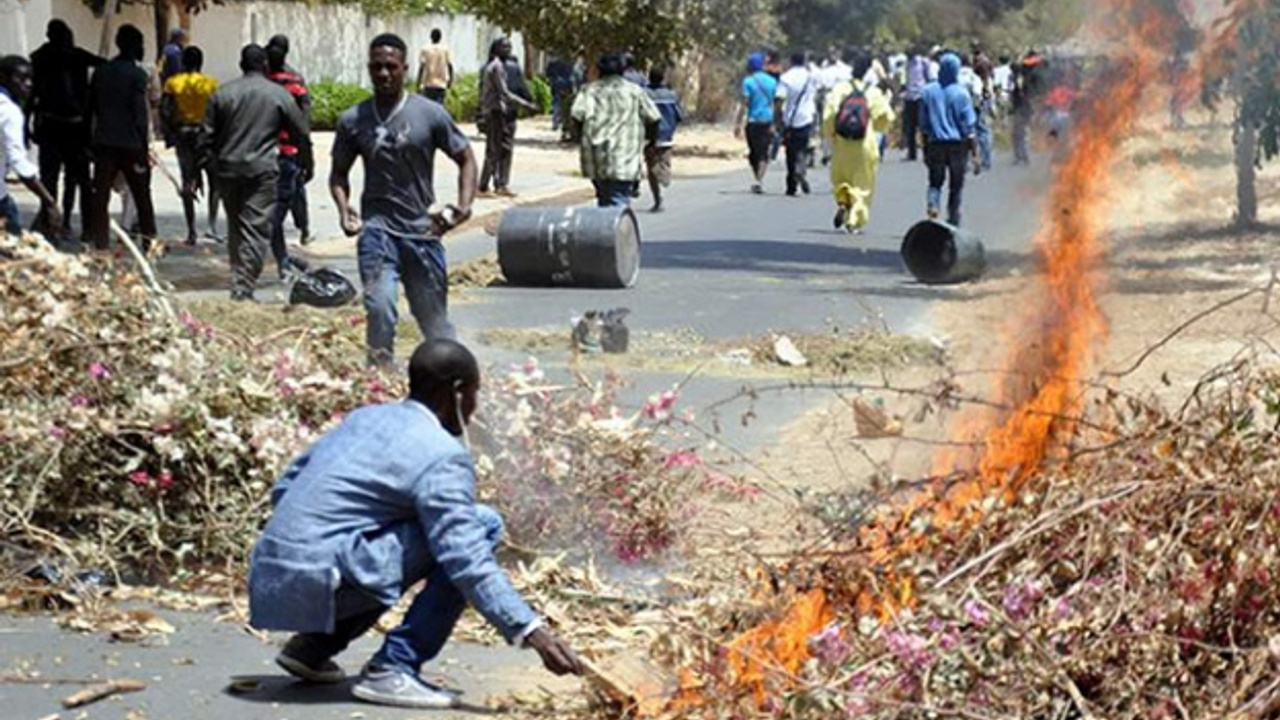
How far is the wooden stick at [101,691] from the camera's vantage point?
253 inches

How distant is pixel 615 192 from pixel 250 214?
3924 mm

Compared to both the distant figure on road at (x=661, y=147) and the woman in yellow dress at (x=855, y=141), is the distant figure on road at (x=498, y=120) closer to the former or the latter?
the distant figure on road at (x=661, y=147)

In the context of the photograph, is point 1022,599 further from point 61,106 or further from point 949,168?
point 949,168

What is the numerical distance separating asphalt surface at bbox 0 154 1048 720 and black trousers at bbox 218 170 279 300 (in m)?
1.36

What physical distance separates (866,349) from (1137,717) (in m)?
8.59

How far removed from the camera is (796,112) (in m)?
27.6

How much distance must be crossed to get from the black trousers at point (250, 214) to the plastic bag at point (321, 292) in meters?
0.95

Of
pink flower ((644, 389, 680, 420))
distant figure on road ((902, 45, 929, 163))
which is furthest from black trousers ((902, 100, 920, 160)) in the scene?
pink flower ((644, 389, 680, 420))

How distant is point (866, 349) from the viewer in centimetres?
1373

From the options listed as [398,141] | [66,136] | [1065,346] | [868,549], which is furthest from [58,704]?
[66,136]

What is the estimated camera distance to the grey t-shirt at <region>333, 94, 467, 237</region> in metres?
10.5

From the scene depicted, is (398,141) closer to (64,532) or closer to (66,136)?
(64,532)

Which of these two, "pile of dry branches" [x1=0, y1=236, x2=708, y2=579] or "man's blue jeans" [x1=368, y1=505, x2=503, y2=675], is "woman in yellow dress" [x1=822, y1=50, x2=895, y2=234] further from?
"man's blue jeans" [x1=368, y1=505, x2=503, y2=675]

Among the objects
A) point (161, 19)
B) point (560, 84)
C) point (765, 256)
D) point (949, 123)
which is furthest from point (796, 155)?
point (560, 84)
